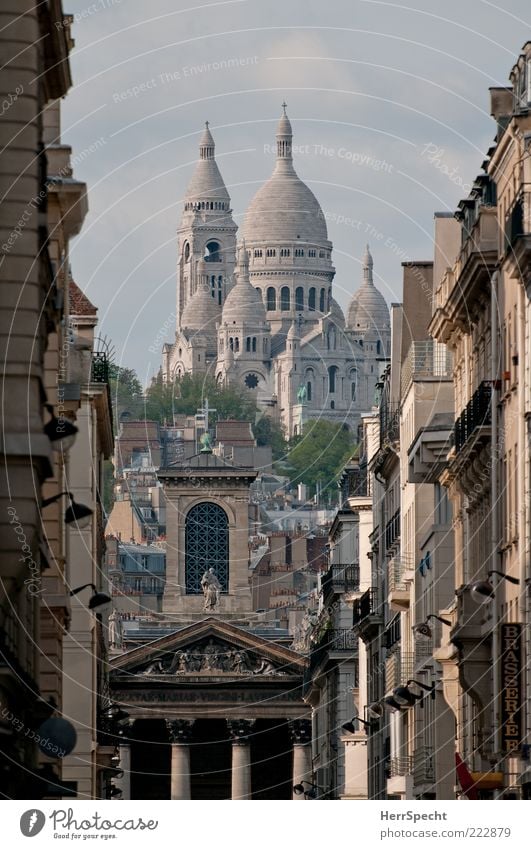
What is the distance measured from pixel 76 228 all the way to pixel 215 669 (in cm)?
12911

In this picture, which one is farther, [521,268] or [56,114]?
[56,114]

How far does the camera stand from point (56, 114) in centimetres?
4681

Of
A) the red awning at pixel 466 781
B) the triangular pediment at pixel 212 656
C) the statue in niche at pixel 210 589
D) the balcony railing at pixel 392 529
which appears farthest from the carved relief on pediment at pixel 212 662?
the red awning at pixel 466 781

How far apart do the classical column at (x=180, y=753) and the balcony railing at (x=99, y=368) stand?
10318cm

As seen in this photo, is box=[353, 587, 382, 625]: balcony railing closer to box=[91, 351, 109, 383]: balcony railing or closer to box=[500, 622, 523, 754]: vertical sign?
box=[91, 351, 109, 383]: balcony railing

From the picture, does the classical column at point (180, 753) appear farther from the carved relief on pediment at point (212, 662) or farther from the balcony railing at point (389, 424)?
the balcony railing at point (389, 424)

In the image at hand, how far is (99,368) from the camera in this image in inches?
2761

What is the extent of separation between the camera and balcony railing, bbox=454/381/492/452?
1937 inches

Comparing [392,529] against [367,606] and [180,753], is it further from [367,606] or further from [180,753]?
[180,753]

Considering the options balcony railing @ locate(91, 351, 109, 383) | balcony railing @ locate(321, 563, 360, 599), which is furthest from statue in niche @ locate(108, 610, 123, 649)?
balcony railing @ locate(91, 351, 109, 383)

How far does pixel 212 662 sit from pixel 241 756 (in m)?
5.35

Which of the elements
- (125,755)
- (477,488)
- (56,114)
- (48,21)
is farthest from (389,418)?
(125,755)

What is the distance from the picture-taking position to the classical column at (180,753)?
17300cm
